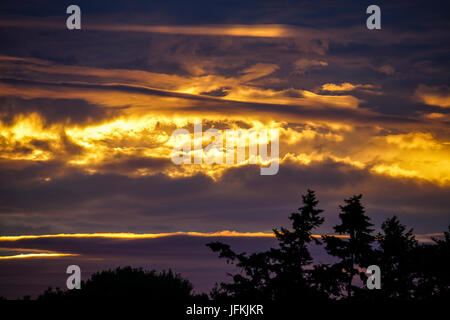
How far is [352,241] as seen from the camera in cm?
4125

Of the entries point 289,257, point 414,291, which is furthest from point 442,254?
point 289,257

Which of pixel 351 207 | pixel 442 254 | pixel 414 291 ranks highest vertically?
pixel 351 207

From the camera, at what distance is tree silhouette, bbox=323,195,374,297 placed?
40969 millimetres

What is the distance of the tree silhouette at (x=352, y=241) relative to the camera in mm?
40969

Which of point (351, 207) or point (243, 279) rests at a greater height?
point (351, 207)
